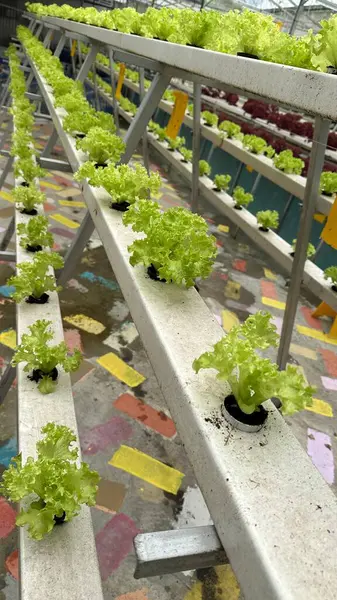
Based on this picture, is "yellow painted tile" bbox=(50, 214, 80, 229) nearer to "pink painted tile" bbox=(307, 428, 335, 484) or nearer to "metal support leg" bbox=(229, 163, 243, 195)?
"metal support leg" bbox=(229, 163, 243, 195)

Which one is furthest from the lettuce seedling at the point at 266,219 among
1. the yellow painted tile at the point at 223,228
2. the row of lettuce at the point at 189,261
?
the yellow painted tile at the point at 223,228

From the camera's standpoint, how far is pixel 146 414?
3.81m

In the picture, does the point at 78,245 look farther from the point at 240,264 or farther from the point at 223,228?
the point at 223,228

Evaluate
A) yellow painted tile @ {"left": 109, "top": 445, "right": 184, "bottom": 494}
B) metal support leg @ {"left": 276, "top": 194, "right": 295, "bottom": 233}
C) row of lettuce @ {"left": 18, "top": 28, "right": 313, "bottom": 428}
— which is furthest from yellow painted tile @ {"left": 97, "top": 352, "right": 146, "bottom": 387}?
metal support leg @ {"left": 276, "top": 194, "right": 295, "bottom": 233}

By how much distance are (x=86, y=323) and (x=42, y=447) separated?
3.03 metres

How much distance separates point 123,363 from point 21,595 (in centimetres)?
291

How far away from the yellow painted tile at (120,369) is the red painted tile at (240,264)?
3.26m

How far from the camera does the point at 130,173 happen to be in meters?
2.67

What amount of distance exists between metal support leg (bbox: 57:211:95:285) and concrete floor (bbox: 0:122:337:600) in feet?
1.90

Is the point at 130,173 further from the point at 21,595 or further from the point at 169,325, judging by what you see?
the point at 21,595

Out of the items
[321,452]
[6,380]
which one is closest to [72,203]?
[6,380]

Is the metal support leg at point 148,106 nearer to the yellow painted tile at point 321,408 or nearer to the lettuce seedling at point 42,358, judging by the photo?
the lettuce seedling at point 42,358

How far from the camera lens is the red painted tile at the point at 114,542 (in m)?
2.65

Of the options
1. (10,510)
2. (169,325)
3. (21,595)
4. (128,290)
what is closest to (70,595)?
(21,595)
